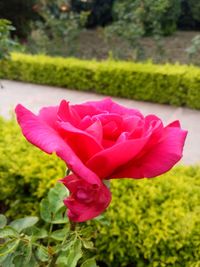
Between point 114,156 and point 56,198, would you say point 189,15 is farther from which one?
point 114,156

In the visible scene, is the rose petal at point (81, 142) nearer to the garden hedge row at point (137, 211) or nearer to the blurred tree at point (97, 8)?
the garden hedge row at point (137, 211)

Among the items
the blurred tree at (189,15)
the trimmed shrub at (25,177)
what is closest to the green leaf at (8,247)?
the trimmed shrub at (25,177)

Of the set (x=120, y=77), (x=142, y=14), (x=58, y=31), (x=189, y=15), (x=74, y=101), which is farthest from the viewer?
(x=189, y=15)

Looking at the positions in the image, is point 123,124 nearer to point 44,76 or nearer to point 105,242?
point 105,242

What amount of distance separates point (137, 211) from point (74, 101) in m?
4.49

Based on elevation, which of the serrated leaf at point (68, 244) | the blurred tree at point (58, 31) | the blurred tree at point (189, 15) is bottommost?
the blurred tree at point (189, 15)

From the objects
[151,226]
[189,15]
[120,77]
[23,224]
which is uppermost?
[23,224]

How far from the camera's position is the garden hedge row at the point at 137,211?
198cm

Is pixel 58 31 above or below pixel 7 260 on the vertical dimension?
below

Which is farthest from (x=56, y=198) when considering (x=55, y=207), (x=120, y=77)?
(x=120, y=77)

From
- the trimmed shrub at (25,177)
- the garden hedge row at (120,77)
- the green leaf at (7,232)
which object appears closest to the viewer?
the green leaf at (7,232)

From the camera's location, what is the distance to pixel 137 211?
2.09 metres

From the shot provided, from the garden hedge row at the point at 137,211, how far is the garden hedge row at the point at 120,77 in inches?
140

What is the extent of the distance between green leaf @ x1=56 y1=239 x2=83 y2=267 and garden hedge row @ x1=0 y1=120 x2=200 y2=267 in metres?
0.81
